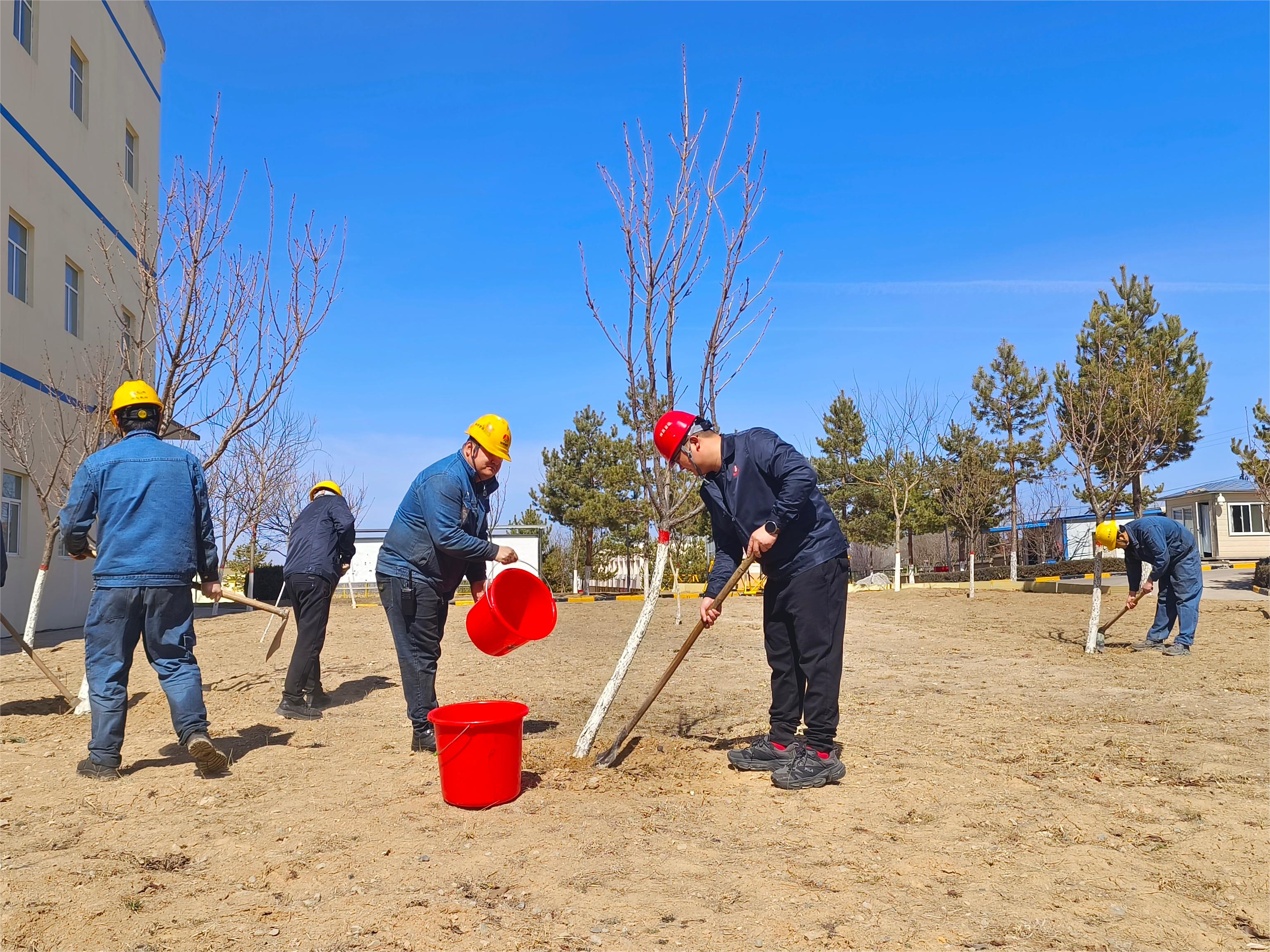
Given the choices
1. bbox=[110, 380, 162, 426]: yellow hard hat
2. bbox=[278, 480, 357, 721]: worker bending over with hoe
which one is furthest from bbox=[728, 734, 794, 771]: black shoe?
bbox=[110, 380, 162, 426]: yellow hard hat

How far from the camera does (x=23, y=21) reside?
12.7 meters

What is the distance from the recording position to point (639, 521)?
1148 inches

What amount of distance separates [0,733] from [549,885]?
14.5ft

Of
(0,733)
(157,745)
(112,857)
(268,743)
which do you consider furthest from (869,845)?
(0,733)

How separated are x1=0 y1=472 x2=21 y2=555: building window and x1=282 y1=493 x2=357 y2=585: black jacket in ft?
28.7

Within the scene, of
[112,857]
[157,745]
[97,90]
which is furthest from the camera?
[97,90]

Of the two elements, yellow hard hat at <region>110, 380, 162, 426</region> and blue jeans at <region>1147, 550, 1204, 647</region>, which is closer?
yellow hard hat at <region>110, 380, 162, 426</region>

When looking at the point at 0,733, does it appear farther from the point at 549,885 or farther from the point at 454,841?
the point at 549,885

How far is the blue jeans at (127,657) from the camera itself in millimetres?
4438

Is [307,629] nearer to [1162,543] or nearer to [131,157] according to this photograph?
[1162,543]

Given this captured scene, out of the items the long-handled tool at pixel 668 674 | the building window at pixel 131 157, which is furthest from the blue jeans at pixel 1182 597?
the building window at pixel 131 157

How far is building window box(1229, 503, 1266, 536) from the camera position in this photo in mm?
39469

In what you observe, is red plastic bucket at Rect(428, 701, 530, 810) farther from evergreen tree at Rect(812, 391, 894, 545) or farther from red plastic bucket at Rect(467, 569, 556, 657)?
evergreen tree at Rect(812, 391, 894, 545)

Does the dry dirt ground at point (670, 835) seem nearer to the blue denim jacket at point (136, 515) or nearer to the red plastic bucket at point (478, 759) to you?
the red plastic bucket at point (478, 759)
